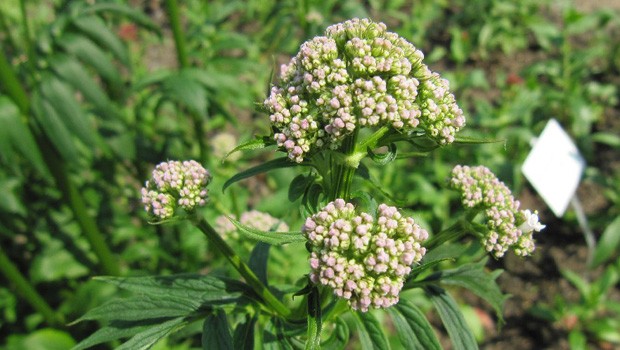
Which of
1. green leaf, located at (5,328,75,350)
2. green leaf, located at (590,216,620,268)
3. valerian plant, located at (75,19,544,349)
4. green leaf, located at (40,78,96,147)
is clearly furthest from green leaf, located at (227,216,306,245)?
green leaf, located at (590,216,620,268)

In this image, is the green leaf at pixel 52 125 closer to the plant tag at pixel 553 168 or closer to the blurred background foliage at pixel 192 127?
the blurred background foliage at pixel 192 127

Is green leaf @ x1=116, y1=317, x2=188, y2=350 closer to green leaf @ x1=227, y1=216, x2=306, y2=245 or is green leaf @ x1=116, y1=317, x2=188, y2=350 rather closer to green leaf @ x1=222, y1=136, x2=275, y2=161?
green leaf @ x1=227, y1=216, x2=306, y2=245

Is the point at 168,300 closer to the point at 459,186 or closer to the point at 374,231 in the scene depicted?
the point at 374,231

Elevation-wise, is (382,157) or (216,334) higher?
(382,157)

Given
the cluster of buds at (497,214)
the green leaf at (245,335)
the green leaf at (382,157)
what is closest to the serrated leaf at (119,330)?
the green leaf at (245,335)

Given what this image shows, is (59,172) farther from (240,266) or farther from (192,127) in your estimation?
(192,127)

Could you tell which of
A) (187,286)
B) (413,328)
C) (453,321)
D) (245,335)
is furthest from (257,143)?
(453,321)
